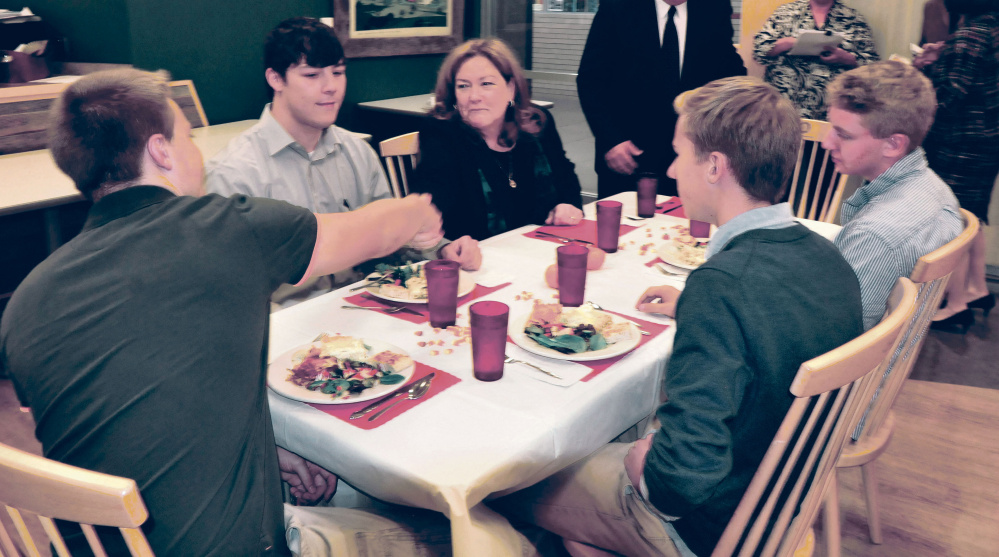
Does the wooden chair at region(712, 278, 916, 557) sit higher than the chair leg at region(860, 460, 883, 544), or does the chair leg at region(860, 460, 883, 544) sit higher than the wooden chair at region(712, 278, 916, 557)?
the wooden chair at region(712, 278, 916, 557)

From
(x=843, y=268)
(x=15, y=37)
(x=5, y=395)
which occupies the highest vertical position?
(x=15, y=37)

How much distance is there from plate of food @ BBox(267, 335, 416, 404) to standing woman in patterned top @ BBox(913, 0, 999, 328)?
8.18 ft

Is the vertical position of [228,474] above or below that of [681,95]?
below

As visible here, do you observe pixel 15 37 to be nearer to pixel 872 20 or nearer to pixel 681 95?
pixel 681 95

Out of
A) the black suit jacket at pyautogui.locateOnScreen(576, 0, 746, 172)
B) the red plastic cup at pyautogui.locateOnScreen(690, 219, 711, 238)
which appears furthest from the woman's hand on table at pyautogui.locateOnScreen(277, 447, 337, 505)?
the black suit jacket at pyautogui.locateOnScreen(576, 0, 746, 172)

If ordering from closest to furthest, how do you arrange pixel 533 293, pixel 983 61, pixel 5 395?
pixel 533 293 → pixel 5 395 → pixel 983 61

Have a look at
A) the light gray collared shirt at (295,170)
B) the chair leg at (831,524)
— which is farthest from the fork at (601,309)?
the light gray collared shirt at (295,170)

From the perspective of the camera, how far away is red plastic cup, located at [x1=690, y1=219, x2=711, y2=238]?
197cm

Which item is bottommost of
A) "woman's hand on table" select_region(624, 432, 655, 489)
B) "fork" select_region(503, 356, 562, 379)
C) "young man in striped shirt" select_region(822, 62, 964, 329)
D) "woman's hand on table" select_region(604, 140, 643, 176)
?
"woman's hand on table" select_region(624, 432, 655, 489)

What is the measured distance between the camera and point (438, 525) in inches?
45.2

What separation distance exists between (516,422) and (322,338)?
40 centimetres

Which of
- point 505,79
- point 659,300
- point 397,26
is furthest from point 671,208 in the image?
point 397,26

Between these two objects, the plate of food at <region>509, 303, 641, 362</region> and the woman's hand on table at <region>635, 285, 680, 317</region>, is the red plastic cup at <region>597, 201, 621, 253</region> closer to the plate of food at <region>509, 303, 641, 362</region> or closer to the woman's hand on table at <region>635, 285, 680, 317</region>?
the woman's hand on table at <region>635, 285, 680, 317</region>

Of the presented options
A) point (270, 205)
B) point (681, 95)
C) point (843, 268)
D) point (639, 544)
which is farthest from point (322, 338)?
point (681, 95)
